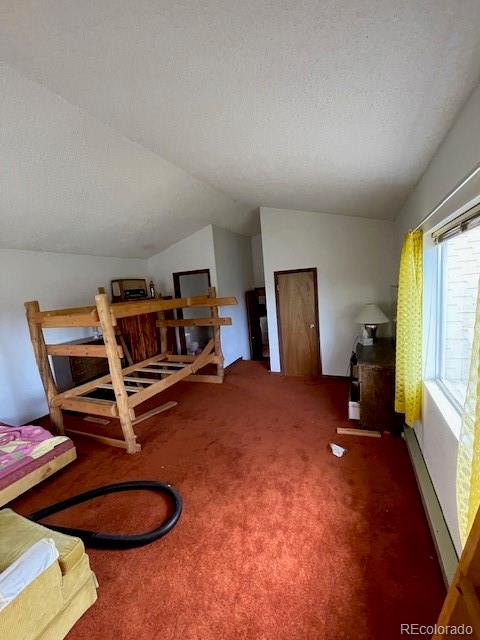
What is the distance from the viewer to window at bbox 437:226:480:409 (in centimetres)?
170

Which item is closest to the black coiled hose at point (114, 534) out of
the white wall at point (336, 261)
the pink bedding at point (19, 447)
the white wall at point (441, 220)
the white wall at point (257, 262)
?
the pink bedding at point (19, 447)

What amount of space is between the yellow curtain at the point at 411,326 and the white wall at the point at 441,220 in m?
0.07

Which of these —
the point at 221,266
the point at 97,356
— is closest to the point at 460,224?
the point at 97,356

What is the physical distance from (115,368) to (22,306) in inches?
77.3

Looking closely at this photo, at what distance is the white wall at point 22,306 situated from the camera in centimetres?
345

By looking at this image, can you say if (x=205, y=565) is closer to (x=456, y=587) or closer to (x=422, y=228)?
(x=456, y=587)

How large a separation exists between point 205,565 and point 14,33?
2915 millimetres

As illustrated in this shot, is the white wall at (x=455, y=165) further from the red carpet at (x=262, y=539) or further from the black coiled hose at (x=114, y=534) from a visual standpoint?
the black coiled hose at (x=114, y=534)

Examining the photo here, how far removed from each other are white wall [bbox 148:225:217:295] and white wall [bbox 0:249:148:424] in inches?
63.1

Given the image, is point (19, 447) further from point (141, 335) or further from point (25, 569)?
point (141, 335)

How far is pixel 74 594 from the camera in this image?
55.2 inches

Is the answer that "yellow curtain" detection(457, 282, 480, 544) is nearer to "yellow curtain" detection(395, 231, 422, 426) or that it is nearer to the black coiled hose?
"yellow curtain" detection(395, 231, 422, 426)

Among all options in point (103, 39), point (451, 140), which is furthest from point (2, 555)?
point (451, 140)

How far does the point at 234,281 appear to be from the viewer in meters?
5.76
